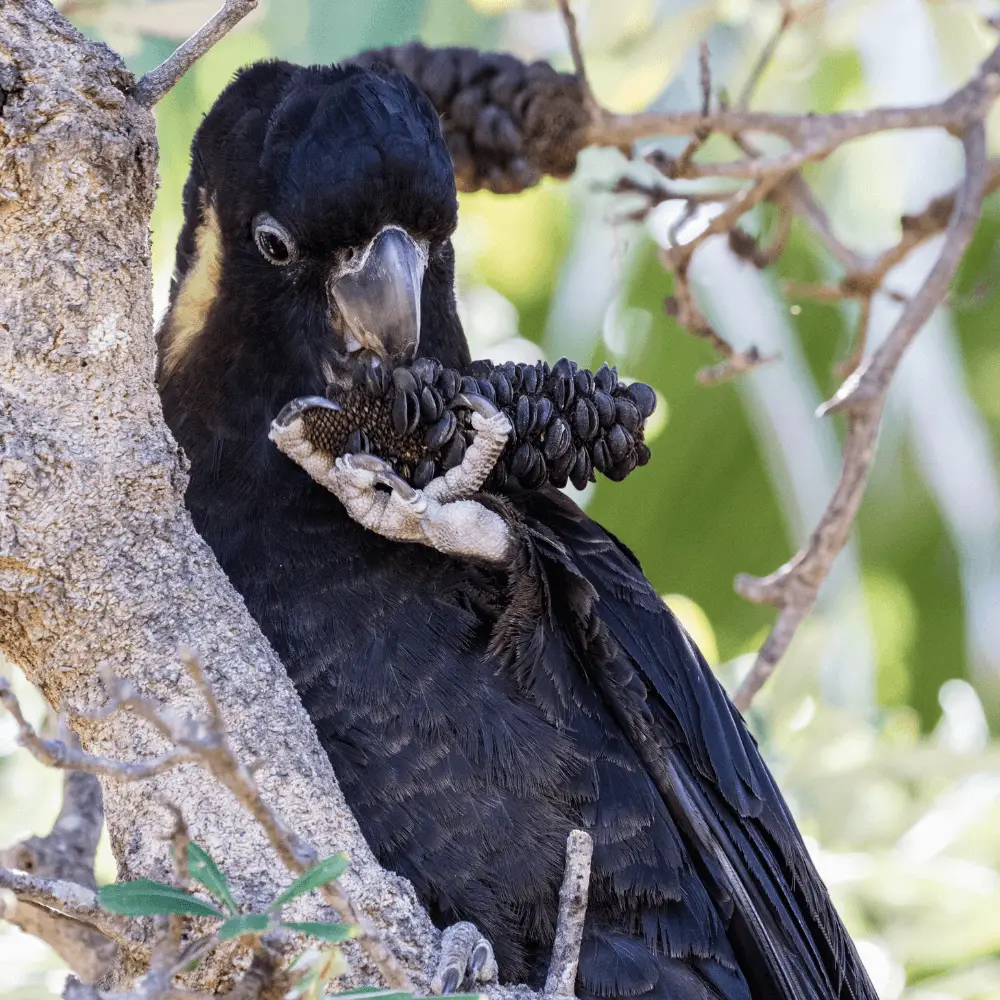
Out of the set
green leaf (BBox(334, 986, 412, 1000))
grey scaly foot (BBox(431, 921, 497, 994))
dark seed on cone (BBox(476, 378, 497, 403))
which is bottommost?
green leaf (BBox(334, 986, 412, 1000))

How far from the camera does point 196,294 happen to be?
2.33m

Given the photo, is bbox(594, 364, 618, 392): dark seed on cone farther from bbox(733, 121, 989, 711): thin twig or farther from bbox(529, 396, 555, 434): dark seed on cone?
bbox(733, 121, 989, 711): thin twig

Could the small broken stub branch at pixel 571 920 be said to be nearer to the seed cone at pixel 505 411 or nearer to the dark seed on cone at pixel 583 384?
the seed cone at pixel 505 411

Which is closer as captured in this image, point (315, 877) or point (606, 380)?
point (315, 877)

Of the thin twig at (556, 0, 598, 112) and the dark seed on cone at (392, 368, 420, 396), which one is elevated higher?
the thin twig at (556, 0, 598, 112)

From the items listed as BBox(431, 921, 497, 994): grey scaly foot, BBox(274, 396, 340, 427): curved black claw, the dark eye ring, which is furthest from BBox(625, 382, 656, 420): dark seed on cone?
BBox(431, 921, 497, 994): grey scaly foot

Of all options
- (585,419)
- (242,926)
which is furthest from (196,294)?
(242,926)

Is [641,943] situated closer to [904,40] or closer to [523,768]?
[523,768]

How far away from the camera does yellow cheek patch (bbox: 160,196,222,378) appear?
2.30 m

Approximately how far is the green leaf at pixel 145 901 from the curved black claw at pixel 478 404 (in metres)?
0.88

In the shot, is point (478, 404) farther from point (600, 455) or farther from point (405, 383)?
point (600, 455)

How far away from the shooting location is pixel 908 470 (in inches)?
259

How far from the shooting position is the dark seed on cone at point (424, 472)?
1.90 metres

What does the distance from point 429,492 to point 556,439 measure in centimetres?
21
